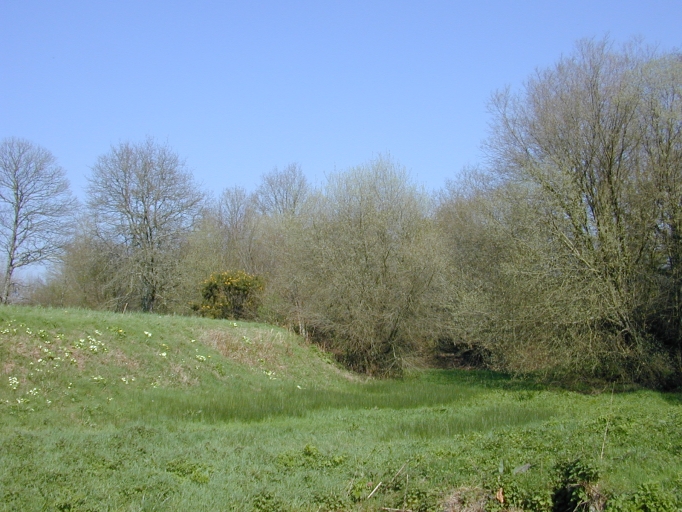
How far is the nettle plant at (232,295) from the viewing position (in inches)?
1319

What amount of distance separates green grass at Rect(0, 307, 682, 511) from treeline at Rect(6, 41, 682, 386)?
8.05ft

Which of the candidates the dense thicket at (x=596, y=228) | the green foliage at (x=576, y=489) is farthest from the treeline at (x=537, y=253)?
the green foliage at (x=576, y=489)

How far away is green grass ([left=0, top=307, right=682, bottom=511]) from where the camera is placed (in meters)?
7.55

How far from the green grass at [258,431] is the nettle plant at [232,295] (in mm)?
8233

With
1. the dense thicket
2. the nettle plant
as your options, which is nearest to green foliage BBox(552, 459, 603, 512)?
the dense thicket

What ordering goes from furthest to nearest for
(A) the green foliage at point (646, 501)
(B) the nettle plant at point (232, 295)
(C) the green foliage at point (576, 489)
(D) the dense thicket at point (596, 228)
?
1. (B) the nettle plant at point (232, 295)
2. (D) the dense thicket at point (596, 228)
3. (C) the green foliage at point (576, 489)
4. (A) the green foliage at point (646, 501)

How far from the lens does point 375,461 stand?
9.27 m

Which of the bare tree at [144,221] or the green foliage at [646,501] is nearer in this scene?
the green foliage at [646,501]

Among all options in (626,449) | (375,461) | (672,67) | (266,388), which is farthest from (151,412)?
(672,67)

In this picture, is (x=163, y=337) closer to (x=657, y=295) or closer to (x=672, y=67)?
(x=657, y=295)

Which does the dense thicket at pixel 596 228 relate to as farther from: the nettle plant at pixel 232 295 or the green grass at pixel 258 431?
the nettle plant at pixel 232 295

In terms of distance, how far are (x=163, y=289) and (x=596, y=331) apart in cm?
2908

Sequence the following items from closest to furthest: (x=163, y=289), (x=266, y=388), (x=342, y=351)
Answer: (x=266, y=388), (x=342, y=351), (x=163, y=289)

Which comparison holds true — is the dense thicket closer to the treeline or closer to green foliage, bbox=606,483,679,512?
the treeline
